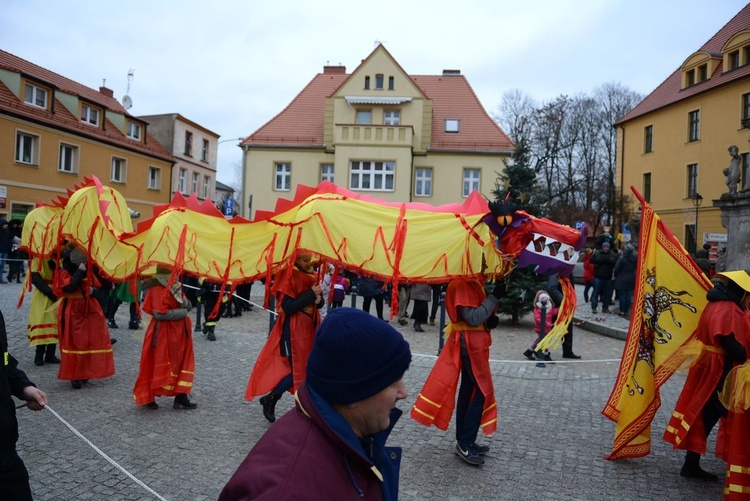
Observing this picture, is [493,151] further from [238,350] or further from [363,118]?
[238,350]

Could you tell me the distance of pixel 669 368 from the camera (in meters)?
4.88

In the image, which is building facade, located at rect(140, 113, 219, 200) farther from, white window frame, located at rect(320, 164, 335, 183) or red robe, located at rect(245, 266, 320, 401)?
red robe, located at rect(245, 266, 320, 401)

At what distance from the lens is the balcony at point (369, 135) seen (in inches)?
1208

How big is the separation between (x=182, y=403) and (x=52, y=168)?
23574 millimetres

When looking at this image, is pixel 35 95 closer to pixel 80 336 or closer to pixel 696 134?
pixel 80 336

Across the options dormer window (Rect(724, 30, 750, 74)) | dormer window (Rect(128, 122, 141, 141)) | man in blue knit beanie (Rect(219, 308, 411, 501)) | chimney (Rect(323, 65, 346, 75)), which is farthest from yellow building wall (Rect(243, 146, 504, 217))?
man in blue knit beanie (Rect(219, 308, 411, 501))

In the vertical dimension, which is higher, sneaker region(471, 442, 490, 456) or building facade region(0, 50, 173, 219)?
building facade region(0, 50, 173, 219)

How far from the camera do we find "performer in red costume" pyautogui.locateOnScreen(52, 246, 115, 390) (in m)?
6.90

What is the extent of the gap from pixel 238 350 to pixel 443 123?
2583 centimetres

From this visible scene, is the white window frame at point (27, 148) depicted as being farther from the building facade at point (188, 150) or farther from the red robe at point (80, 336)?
the red robe at point (80, 336)

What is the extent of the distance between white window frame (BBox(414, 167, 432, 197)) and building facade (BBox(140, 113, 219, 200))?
13095 millimetres

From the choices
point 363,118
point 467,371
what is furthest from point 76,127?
point 467,371

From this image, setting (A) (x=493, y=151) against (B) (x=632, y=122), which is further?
(B) (x=632, y=122)

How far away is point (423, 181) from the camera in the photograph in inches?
1268
